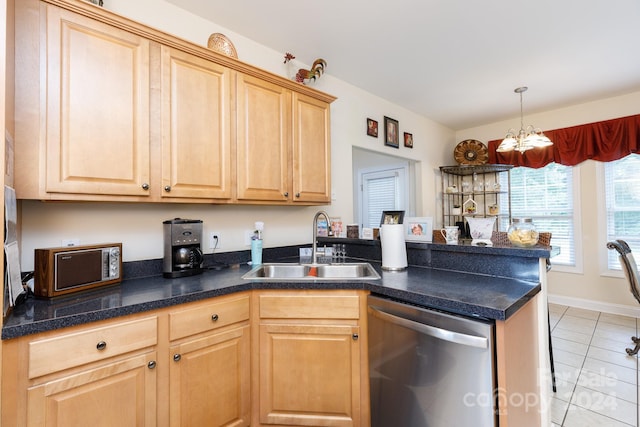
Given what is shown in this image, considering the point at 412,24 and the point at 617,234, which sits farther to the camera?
the point at 617,234

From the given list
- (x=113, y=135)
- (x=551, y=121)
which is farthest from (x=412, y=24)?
(x=551, y=121)

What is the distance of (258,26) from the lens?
2.22 metres

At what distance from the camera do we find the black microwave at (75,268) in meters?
1.31

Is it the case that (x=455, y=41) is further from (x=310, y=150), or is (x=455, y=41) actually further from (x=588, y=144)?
(x=588, y=144)

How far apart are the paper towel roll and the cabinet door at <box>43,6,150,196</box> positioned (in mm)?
1412

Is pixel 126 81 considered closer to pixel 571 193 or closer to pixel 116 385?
pixel 116 385

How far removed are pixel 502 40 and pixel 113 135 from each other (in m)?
2.85

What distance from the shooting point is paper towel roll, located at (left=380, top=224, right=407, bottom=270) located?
1892 mm

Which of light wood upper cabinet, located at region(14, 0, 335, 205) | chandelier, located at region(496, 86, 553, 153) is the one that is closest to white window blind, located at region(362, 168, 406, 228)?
chandelier, located at region(496, 86, 553, 153)

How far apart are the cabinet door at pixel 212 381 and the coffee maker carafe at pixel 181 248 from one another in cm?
50

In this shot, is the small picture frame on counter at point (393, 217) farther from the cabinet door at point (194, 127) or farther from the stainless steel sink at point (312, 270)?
the cabinet door at point (194, 127)

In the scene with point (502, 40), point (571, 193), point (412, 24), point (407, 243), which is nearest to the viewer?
point (407, 243)

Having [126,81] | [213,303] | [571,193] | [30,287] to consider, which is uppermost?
[126,81]

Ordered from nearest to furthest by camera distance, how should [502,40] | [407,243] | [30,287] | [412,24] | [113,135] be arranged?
[30,287], [113,135], [407,243], [412,24], [502,40]
